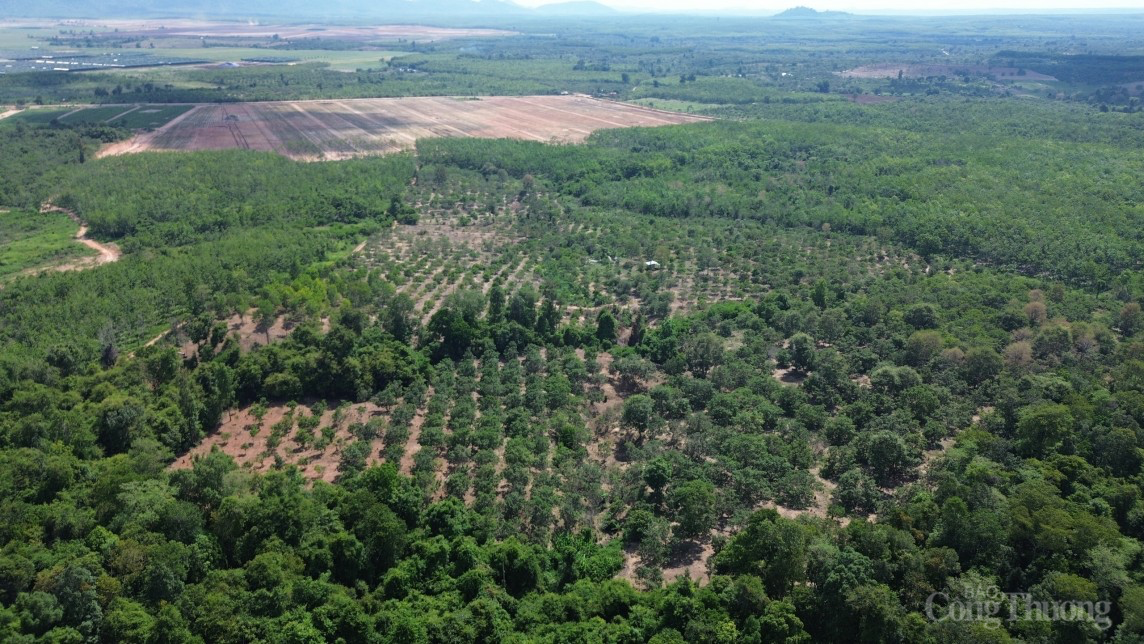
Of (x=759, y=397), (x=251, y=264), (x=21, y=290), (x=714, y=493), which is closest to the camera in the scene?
(x=714, y=493)

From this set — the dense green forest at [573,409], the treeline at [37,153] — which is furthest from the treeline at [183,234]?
the treeline at [37,153]

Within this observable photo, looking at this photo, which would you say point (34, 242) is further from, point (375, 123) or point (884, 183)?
point (884, 183)

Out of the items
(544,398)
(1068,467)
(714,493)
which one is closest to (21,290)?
(544,398)

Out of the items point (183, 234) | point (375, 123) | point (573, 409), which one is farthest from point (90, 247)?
point (375, 123)

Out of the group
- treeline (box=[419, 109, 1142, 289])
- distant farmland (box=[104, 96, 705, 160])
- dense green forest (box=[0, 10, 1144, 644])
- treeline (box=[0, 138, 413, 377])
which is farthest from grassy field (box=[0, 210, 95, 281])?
treeline (box=[419, 109, 1142, 289])

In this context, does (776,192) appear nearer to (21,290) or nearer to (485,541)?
(485,541)

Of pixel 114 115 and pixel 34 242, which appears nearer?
pixel 34 242

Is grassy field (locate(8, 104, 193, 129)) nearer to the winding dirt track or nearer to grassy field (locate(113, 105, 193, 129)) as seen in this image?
grassy field (locate(113, 105, 193, 129))
